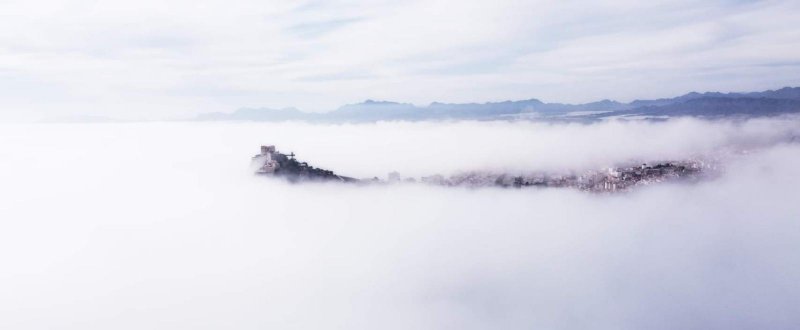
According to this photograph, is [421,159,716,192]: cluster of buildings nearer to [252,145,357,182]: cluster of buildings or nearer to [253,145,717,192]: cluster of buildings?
[253,145,717,192]: cluster of buildings

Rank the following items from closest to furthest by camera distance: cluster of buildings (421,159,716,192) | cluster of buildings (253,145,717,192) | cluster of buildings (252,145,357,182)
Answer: cluster of buildings (252,145,357,182) → cluster of buildings (253,145,717,192) → cluster of buildings (421,159,716,192)

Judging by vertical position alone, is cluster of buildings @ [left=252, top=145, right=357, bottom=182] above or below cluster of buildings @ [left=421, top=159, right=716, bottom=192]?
above

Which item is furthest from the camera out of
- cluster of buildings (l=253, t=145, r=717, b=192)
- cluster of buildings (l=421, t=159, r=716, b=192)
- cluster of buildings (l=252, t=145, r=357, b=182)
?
cluster of buildings (l=421, t=159, r=716, b=192)

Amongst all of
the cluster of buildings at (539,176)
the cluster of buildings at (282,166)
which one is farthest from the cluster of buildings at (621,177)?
the cluster of buildings at (282,166)

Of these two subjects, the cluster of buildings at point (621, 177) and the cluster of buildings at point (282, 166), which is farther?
the cluster of buildings at point (621, 177)

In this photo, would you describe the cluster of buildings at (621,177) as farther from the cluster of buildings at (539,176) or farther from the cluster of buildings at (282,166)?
the cluster of buildings at (282,166)

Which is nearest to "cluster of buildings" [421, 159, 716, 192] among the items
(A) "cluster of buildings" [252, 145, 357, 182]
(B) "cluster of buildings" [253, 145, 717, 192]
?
(B) "cluster of buildings" [253, 145, 717, 192]

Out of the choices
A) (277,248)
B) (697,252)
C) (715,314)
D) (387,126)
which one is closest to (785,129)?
(697,252)

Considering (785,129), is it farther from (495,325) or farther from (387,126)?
(387,126)

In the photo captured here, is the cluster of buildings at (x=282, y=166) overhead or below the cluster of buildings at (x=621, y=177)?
overhead

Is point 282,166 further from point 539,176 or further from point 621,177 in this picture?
point 621,177

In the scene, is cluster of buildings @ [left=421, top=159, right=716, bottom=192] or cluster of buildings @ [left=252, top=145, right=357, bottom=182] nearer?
cluster of buildings @ [left=252, top=145, right=357, bottom=182]
